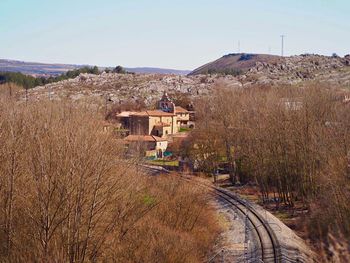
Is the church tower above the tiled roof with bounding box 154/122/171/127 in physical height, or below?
above

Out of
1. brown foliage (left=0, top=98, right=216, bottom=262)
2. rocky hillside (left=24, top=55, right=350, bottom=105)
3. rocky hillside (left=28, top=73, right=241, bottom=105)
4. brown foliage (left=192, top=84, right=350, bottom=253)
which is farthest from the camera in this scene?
rocky hillside (left=24, top=55, right=350, bottom=105)

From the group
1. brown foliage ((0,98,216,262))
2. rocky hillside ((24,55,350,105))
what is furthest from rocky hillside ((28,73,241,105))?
brown foliage ((0,98,216,262))

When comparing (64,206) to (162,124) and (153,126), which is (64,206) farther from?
(153,126)

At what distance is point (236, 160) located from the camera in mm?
33469

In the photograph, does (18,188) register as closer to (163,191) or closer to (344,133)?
(163,191)

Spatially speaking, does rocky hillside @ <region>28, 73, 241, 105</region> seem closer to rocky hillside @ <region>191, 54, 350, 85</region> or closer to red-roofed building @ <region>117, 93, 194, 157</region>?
rocky hillside @ <region>191, 54, 350, 85</region>

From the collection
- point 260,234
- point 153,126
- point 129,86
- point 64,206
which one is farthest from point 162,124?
point 129,86

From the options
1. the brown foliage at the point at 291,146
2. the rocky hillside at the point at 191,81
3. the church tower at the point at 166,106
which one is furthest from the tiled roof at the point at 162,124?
the rocky hillside at the point at 191,81

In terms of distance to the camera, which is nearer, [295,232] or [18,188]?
[18,188]

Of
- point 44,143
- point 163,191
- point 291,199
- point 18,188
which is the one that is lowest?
point 291,199

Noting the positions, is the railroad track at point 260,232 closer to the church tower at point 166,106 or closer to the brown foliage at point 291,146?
the brown foliage at point 291,146

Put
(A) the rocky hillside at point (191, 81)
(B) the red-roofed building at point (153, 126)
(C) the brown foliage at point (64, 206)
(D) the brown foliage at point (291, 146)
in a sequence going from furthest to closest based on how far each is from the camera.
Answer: (A) the rocky hillside at point (191, 81) < (B) the red-roofed building at point (153, 126) < (D) the brown foliage at point (291, 146) < (C) the brown foliage at point (64, 206)

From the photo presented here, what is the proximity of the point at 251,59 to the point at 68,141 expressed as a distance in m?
180

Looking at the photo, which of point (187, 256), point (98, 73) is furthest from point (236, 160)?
point (98, 73)
